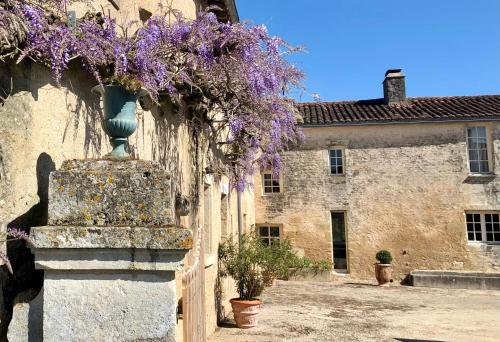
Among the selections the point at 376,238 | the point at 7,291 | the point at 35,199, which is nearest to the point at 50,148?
the point at 35,199

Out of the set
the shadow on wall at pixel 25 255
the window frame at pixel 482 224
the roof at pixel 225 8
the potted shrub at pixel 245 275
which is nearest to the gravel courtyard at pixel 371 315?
the potted shrub at pixel 245 275

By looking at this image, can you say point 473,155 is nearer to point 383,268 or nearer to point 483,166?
point 483,166

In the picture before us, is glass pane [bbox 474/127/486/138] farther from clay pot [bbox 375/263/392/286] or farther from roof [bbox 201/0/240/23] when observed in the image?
roof [bbox 201/0/240/23]

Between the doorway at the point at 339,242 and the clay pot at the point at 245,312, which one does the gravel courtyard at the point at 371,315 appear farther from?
the doorway at the point at 339,242

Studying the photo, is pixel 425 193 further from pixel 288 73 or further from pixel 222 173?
pixel 288 73

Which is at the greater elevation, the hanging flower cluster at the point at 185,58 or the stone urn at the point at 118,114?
the hanging flower cluster at the point at 185,58

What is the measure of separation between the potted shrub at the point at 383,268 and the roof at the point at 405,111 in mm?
4906

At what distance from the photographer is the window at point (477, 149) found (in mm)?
16484

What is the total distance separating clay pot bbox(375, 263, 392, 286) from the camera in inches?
614

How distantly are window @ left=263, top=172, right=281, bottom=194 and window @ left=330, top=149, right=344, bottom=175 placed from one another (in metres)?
2.20

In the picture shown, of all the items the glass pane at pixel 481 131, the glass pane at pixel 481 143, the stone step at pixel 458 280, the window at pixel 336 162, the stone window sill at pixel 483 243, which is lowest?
the stone step at pixel 458 280

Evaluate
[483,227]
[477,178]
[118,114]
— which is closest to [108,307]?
[118,114]

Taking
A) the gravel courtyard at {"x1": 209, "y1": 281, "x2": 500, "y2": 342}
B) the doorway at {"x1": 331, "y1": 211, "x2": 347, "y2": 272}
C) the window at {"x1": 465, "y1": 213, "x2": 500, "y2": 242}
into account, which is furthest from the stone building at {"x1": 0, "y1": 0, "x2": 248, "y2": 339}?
the window at {"x1": 465, "y1": 213, "x2": 500, "y2": 242}

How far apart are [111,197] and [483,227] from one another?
55.5 ft
